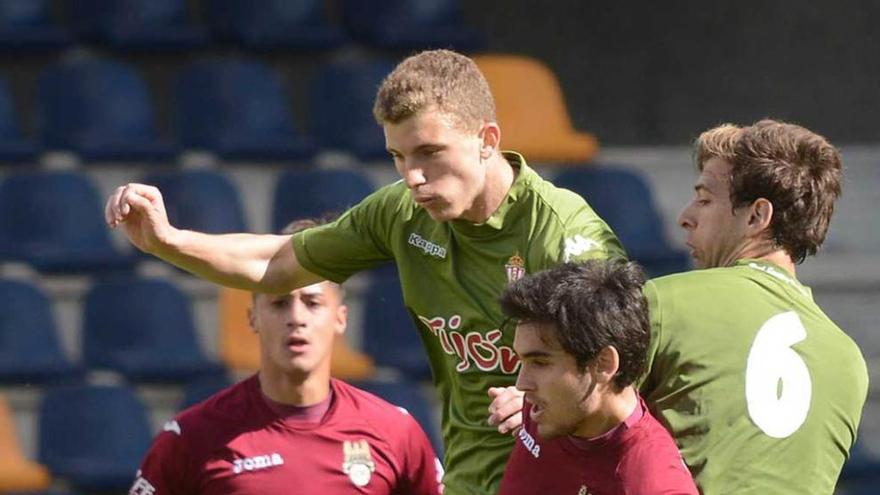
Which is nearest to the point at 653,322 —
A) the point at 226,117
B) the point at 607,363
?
the point at 607,363

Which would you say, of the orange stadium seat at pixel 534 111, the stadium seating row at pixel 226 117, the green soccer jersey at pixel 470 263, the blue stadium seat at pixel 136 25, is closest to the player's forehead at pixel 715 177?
the green soccer jersey at pixel 470 263

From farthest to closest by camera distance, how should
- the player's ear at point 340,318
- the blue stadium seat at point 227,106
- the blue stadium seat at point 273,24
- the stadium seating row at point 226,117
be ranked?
the blue stadium seat at point 273,24 < the blue stadium seat at point 227,106 < the stadium seating row at point 226,117 < the player's ear at point 340,318

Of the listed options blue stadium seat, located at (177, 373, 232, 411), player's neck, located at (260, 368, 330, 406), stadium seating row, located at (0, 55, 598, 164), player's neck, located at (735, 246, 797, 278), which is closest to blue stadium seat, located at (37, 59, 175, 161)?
stadium seating row, located at (0, 55, 598, 164)

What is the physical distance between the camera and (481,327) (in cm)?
394

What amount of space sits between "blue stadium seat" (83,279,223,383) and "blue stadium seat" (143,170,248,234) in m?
0.32

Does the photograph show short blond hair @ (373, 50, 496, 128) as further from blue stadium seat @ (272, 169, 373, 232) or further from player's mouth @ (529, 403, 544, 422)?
blue stadium seat @ (272, 169, 373, 232)

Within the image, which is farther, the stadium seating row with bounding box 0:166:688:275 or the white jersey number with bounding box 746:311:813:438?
the stadium seating row with bounding box 0:166:688:275

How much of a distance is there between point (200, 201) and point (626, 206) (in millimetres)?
1820

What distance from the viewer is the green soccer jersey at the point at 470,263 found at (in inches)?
152

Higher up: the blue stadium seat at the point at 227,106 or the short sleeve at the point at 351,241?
the blue stadium seat at the point at 227,106

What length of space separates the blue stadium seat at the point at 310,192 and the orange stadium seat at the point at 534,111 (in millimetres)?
831

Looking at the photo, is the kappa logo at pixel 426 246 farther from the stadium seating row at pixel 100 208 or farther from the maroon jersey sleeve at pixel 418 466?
the stadium seating row at pixel 100 208

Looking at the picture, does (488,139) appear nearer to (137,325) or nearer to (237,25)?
(137,325)

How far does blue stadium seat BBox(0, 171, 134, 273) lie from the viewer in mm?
7359
